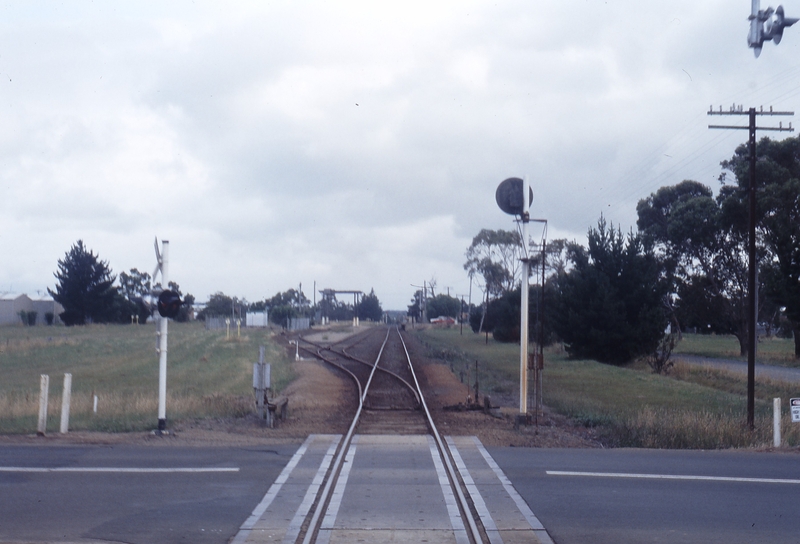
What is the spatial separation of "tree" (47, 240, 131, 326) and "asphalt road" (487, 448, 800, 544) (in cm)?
8742

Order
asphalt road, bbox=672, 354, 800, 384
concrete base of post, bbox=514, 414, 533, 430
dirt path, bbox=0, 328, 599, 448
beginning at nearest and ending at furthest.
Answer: dirt path, bbox=0, 328, 599, 448 → concrete base of post, bbox=514, 414, 533, 430 → asphalt road, bbox=672, 354, 800, 384

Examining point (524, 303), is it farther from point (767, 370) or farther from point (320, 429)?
point (767, 370)

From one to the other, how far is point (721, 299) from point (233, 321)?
6210 centimetres

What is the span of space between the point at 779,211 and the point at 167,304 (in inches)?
1479

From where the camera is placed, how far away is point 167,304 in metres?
15.1

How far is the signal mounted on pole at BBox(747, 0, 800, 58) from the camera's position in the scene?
934 centimetres

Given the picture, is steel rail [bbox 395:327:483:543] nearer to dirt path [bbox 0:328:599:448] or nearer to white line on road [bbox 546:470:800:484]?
dirt path [bbox 0:328:599:448]

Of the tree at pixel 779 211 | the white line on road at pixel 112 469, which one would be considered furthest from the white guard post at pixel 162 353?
the tree at pixel 779 211

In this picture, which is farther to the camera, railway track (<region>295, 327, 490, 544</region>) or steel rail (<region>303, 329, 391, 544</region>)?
railway track (<region>295, 327, 490, 544</region>)

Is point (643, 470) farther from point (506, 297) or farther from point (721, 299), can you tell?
point (506, 297)

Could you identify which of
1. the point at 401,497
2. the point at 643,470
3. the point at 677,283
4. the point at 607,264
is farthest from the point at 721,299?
the point at 401,497

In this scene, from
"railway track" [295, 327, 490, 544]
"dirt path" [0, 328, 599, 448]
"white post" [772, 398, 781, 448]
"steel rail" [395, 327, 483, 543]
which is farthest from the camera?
"white post" [772, 398, 781, 448]

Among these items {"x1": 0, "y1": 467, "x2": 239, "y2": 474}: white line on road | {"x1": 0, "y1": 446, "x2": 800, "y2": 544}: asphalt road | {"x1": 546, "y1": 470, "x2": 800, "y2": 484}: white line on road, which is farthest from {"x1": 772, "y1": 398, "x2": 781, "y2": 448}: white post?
{"x1": 0, "y1": 467, "x2": 239, "y2": 474}: white line on road

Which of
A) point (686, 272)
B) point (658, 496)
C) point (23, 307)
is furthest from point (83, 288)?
point (658, 496)
